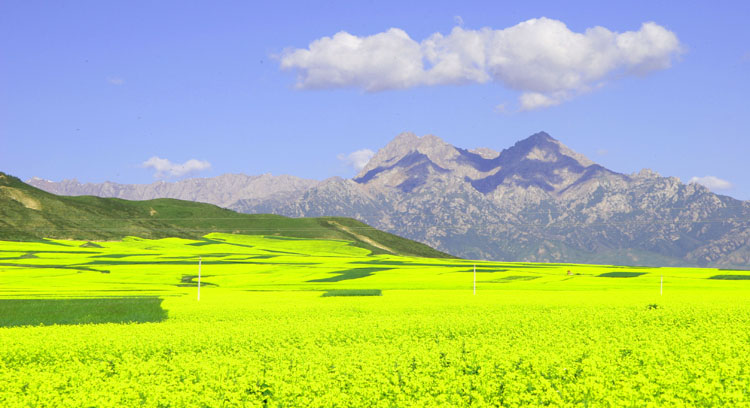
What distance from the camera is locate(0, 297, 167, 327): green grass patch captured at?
5094 centimetres

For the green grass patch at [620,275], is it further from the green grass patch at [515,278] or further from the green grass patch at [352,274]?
the green grass patch at [352,274]

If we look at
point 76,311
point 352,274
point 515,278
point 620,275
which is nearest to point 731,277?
point 620,275

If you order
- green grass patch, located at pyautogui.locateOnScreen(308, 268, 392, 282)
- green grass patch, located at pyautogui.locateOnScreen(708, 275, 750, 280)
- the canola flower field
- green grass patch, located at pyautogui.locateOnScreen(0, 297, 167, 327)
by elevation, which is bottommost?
green grass patch, located at pyautogui.locateOnScreen(308, 268, 392, 282)

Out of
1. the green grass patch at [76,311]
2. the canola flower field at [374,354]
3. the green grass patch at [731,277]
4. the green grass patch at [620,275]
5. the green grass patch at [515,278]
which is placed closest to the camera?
the canola flower field at [374,354]

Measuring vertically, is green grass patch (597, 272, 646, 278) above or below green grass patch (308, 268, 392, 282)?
above

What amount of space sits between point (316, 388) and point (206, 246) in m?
176

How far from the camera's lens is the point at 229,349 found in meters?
34.0

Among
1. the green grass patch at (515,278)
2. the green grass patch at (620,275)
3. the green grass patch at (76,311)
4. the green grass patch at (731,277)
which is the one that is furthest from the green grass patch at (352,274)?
the green grass patch at (731,277)

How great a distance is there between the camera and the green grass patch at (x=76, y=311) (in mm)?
50938

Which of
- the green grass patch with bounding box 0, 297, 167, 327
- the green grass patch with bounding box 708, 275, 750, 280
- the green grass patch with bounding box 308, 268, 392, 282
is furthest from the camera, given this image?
the green grass patch with bounding box 308, 268, 392, 282

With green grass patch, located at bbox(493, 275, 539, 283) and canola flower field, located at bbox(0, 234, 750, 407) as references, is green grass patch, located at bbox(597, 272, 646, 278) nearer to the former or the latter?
green grass patch, located at bbox(493, 275, 539, 283)

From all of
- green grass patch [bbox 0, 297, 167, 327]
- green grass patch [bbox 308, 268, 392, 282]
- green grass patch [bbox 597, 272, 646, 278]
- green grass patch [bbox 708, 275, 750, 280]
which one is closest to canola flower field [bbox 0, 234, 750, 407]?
green grass patch [bbox 0, 297, 167, 327]

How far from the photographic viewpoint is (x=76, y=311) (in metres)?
56.1

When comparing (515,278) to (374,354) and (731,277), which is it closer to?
(731,277)
